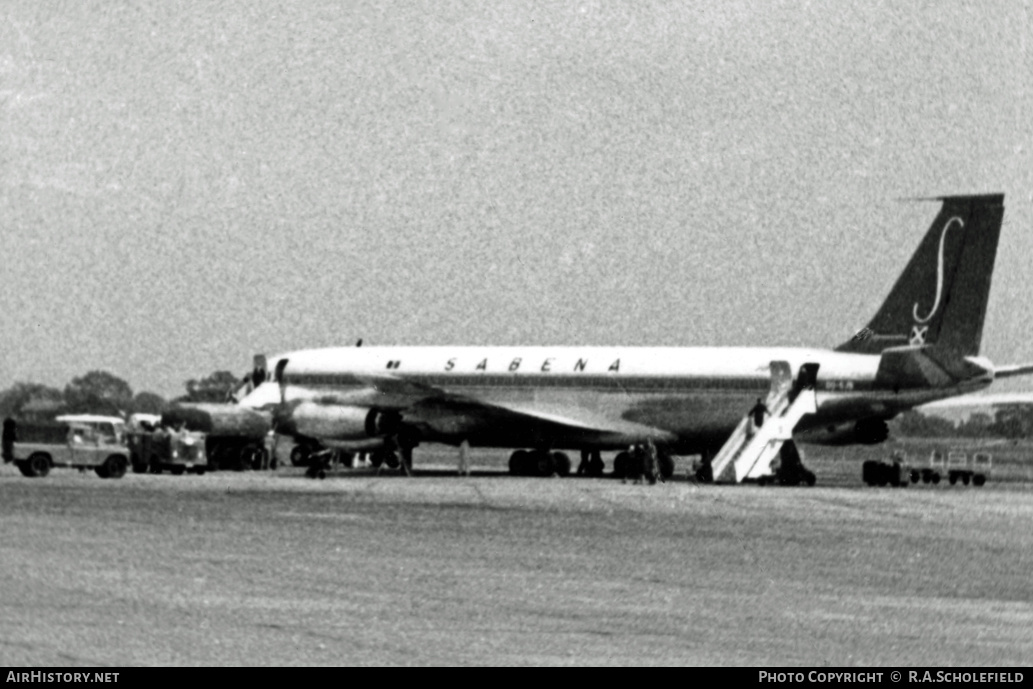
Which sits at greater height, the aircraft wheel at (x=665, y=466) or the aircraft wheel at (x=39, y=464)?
the aircraft wheel at (x=39, y=464)

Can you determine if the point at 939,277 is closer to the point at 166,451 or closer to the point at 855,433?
the point at 855,433

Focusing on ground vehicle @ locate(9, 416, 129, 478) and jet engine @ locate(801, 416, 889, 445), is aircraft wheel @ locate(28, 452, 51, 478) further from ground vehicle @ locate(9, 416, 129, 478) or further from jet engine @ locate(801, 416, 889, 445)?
jet engine @ locate(801, 416, 889, 445)

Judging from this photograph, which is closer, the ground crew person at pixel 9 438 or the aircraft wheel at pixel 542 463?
the ground crew person at pixel 9 438

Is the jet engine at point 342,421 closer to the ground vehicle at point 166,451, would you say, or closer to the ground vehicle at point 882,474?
the ground vehicle at point 166,451

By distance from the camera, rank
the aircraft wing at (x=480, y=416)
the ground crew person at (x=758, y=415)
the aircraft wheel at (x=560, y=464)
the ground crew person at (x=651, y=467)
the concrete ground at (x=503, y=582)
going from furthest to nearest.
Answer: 1. the aircraft wheel at (x=560, y=464)
2. the aircraft wing at (x=480, y=416)
3. the ground crew person at (x=651, y=467)
4. the ground crew person at (x=758, y=415)
5. the concrete ground at (x=503, y=582)

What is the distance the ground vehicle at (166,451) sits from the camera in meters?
47.8

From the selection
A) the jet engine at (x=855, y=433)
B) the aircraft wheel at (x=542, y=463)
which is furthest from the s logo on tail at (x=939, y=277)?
the aircraft wheel at (x=542, y=463)

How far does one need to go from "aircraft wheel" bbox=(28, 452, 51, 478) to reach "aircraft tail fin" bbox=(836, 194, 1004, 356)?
2384 cm

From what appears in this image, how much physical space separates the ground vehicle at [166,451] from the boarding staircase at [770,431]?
14.8 m

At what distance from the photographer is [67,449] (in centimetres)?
4322

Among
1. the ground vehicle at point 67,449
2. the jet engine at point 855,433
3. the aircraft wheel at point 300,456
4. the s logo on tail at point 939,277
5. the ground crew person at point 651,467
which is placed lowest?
the aircraft wheel at point 300,456

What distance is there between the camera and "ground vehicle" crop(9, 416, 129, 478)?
43.1 m

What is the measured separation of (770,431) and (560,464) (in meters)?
10.1
